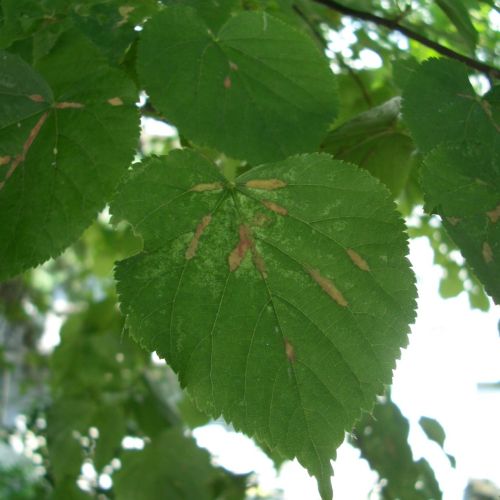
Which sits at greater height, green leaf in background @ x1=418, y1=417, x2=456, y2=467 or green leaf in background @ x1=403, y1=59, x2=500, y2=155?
green leaf in background @ x1=403, y1=59, x2=500, y2=155

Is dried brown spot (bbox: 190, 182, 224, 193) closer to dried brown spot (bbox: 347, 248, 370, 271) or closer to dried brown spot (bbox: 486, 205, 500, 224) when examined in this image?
dried brown spot (bbox: 347, 248, 370, 271)

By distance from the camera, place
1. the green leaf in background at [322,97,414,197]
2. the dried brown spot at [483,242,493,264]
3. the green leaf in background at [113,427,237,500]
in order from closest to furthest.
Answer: the dried brown spot at [483,242,493,264]
the green leaf in background at [322,97,414,197]
the green leaf in background at [113,427,237,500]

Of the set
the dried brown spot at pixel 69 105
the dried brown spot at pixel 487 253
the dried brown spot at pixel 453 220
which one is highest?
the dried brown spot at pixel 69 105

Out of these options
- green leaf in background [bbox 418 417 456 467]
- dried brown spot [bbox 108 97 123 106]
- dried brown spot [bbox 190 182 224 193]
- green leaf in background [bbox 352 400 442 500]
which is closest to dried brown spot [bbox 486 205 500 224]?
dried brown spot [bbox 190 182 224 193]

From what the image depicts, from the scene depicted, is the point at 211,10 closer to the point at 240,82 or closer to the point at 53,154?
the point at 240,82

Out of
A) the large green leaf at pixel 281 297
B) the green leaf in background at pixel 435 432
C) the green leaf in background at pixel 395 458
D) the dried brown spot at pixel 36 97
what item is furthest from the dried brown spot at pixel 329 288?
the green leaf in background at pixel 395 458

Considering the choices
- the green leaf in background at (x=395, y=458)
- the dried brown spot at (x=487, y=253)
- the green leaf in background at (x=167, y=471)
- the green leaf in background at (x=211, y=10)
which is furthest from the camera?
the green leaf in background at (x=167, y=471)

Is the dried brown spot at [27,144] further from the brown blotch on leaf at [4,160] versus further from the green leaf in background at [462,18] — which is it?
the green leaf in background at [462,18]
